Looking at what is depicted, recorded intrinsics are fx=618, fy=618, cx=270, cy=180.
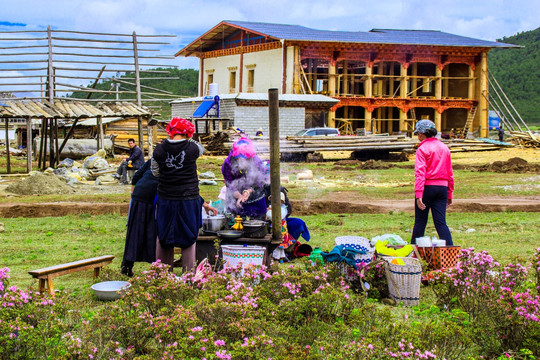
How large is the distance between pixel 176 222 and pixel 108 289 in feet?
3.07

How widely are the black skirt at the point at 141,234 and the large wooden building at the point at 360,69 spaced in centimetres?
2979

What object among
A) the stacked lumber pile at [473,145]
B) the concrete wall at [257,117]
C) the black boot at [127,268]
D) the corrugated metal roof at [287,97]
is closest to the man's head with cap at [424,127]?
the black boot at [127,268]

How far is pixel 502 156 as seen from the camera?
30.9m

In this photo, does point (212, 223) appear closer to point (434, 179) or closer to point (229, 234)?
point (229, 234)

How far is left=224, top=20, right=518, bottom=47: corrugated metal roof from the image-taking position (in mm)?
37531

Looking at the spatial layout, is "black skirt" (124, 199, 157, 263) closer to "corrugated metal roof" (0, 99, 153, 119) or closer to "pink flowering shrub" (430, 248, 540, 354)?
"pink flowering shrub" (430, 248, 540, 354)

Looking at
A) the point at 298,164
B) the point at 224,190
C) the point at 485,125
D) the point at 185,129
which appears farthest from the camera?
the point at 485,125

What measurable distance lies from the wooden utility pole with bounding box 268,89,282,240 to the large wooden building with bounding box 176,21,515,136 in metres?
29.4

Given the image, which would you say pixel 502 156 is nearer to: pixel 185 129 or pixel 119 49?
pixel 119 49

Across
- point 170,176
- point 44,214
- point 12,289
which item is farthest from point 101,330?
point 44,214

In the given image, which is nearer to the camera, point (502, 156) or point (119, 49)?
point (119, 49)

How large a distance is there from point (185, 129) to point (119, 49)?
23719mm

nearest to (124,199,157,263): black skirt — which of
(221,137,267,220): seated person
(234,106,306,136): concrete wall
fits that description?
(221,137,267,220): seated person

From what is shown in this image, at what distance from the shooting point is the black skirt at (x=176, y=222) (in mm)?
6246
